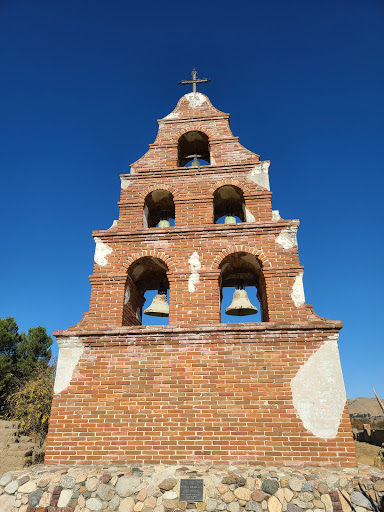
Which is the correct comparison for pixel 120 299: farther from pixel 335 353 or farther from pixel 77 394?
pixel 335 353

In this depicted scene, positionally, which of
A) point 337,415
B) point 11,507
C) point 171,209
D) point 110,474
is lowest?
point 11,507

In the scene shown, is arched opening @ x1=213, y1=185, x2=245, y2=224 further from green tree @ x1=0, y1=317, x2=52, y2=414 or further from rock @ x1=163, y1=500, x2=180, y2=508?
green tree @ x1=0, y1=317, x2=52, y2=414

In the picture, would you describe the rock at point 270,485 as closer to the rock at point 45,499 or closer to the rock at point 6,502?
the rock at point 45,499

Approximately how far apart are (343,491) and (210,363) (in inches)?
107

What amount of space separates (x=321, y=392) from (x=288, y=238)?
124 inches

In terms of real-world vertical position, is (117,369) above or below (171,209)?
below

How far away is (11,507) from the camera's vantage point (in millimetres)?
5293

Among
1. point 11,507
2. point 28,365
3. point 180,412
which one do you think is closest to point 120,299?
point 180,412

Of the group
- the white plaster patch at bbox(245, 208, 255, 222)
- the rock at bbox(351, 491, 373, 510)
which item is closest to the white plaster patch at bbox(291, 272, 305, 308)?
the white plaster patch at bbox(245, 208, 255, 222)

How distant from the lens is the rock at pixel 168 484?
5.16 metres

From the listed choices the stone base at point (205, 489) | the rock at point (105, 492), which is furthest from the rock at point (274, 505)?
the rock at point (105, 492)

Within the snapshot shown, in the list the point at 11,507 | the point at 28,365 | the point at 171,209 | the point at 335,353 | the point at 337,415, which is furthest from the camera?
the point at 28,365

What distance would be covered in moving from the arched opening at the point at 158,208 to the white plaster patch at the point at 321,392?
4476 millimetres

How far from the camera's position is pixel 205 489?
16.7ft
